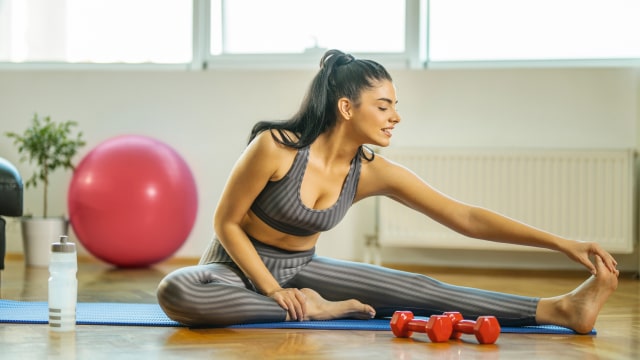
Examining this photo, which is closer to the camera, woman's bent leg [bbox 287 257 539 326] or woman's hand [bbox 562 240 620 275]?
woman's hand [bbox 562 240 620 275]

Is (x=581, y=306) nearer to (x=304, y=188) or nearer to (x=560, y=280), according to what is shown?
(x=304, y=188)

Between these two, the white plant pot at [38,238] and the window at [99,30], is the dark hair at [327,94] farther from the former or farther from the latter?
the window at [99,30]

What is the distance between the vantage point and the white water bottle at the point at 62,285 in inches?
80.4

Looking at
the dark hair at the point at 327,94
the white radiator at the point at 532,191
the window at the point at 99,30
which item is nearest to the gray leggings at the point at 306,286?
the dark hair at the point at 327,94

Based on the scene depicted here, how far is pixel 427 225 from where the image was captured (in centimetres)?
444

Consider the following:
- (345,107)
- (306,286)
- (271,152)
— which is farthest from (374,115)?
(306,286)

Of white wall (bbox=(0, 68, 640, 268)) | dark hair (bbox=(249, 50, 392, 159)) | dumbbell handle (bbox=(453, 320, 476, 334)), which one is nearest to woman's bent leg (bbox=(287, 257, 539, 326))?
dumbbell handle (bbox=(453, 320, 476, 334))

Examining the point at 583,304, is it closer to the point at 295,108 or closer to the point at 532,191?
the point at 532,191

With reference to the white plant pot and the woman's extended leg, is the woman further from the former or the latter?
the white plant pot

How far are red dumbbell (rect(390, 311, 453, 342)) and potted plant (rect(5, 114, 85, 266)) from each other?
265 cm

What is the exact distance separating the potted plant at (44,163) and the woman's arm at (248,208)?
230 cm

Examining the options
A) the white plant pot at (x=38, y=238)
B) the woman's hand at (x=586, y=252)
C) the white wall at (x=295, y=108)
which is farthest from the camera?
the white wall at (x=295, y=108)

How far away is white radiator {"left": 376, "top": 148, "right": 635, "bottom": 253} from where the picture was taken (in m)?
4.32

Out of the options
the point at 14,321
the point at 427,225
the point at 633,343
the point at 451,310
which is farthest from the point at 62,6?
the point at 633,343
